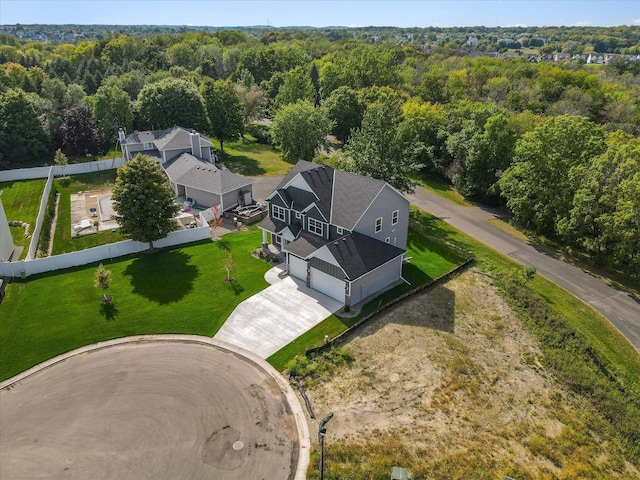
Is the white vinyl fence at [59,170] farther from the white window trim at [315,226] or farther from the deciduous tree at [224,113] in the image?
the white window trim at [315,226]

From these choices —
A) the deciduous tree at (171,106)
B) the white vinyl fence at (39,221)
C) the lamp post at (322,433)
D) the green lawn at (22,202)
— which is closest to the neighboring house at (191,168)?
the deciduous tree at (171,106)

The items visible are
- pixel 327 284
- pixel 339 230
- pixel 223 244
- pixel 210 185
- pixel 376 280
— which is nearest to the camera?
pixel 327 284

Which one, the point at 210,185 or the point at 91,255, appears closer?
the point at 91,255

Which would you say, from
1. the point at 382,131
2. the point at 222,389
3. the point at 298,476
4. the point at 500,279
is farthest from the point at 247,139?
the point at 298,476

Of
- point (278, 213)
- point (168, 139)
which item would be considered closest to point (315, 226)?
point (278, 213)

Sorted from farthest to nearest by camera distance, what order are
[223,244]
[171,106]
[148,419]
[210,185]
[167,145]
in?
[171,106] → [167,145] → [210,185] → [223,244] → [148,419]

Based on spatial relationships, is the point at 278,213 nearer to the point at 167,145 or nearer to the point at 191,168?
the point at 191,168

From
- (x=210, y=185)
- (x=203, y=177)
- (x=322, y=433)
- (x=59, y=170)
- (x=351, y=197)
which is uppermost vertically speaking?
(x=351, y=197)
